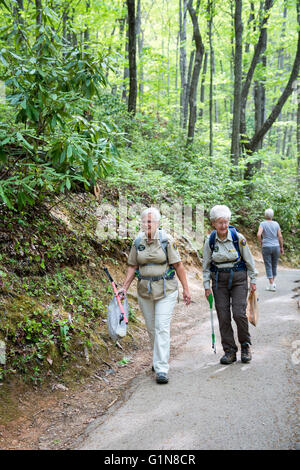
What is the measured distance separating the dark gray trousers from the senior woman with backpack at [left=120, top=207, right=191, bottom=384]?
22.8 inches

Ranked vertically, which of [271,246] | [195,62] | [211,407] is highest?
[195,62]

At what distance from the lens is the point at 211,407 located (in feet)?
13.1

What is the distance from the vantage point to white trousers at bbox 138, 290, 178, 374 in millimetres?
4832

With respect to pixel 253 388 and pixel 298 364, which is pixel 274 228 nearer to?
pixel 298 364

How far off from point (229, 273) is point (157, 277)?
3.43ft

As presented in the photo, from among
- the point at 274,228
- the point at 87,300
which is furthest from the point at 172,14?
the point at 87,300

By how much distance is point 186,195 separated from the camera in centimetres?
1348

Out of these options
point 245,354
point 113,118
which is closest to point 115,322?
point 245,354

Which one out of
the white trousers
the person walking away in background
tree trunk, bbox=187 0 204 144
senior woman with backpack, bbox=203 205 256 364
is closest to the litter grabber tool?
the white trousers

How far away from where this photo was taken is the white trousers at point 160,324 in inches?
190

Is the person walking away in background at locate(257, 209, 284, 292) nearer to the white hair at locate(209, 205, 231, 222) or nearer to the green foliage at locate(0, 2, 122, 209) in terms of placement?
the white hair at locate(209, 205, 231, 222)

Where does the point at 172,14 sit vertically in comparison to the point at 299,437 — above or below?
above

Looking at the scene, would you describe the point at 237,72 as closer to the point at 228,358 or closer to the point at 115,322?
the point at 228,358

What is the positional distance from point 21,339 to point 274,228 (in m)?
8.10
